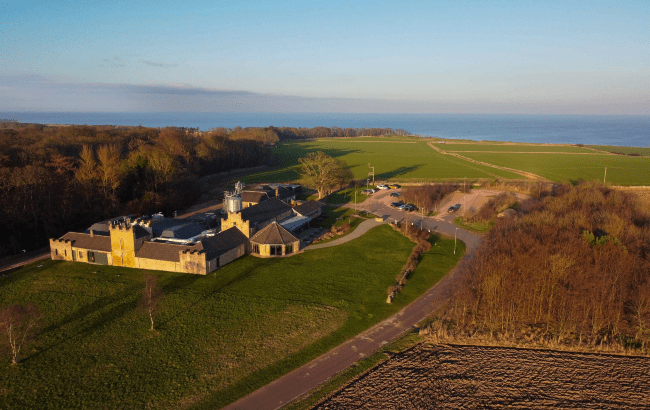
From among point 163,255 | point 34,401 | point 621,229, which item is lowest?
point 34,401

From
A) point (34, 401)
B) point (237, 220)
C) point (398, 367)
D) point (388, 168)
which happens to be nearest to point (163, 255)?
point (237, 220)

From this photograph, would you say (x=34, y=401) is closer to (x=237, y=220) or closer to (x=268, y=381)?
(x=268, y=381)

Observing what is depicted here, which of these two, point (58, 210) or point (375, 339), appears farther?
point (58, 210)

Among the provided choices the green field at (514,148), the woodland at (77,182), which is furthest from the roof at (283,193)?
the green field at (514,148)

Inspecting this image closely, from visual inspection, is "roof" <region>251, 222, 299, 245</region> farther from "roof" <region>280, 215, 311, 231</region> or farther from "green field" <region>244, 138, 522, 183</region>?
"green field" <region>244, 138, 522, 183</region>

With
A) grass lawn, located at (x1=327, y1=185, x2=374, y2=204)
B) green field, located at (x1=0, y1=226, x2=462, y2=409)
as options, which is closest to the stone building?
green field, located at (x1=0, y1=226, x2=462, y2=409)

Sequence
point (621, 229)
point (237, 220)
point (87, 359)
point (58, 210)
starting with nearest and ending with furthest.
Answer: point (87, 359) → point (621, 229) → point (237, 220) → point (58, 210)

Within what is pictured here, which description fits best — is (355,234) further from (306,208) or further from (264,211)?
(264,211)

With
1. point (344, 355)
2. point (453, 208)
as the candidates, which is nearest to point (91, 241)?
point (344, 355)
